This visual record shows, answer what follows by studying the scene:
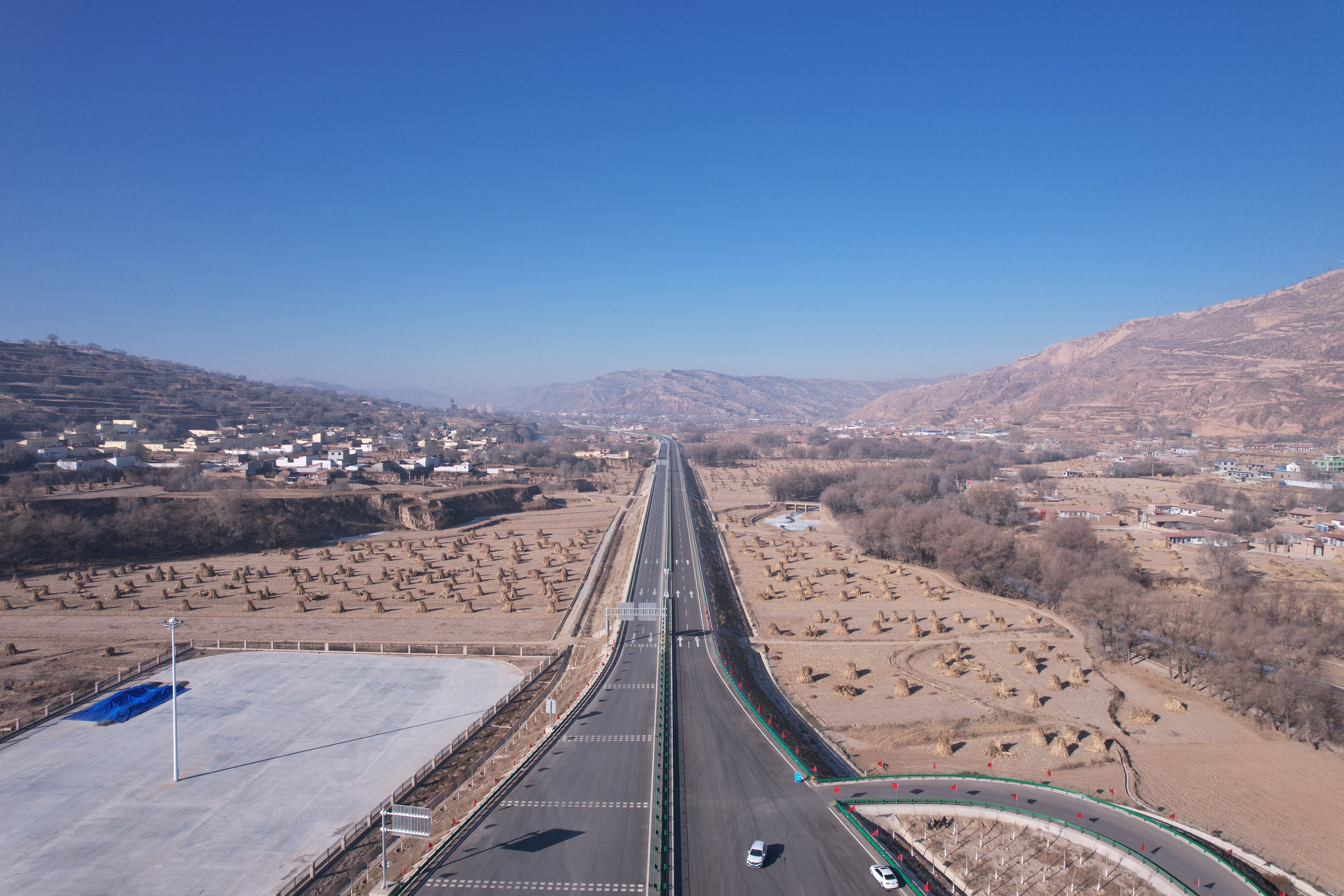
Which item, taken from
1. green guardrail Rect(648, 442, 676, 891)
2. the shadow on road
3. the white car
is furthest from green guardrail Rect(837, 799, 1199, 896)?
the shadow on road

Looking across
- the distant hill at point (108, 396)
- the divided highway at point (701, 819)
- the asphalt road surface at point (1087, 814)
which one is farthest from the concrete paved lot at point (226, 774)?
the distant hill at point (108, 396)

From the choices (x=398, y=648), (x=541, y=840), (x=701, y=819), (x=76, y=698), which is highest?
(x=541, y=840)

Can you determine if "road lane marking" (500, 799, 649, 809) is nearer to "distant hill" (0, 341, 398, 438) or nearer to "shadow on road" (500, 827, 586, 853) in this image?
"shadow on road" (500, 827, 586, 853)

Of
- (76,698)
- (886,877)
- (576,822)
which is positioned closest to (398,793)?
(576,822)

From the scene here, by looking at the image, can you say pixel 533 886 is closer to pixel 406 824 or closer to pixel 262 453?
pixel 406 824

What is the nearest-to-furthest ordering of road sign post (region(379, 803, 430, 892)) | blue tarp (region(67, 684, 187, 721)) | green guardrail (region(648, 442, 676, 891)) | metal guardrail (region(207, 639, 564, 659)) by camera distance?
green guardrail (region(648, 442, 676, 891)) → road sign post (region(379, 803, 430, 892)) → blue tarp (region(67, 684, 187, 721)) → metal guardrail (region(207, 639, 564, 659))

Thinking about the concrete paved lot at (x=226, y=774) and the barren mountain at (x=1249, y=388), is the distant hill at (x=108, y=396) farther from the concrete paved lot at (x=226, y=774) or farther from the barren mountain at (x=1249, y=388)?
the barren mountain at (x=1249, y=388)
